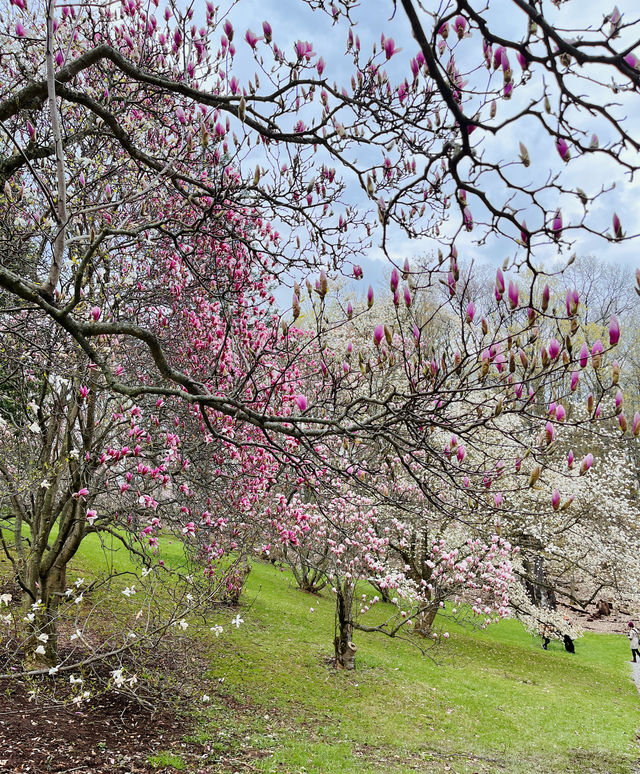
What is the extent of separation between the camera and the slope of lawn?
283 inches

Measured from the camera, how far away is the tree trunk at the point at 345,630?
11070mm

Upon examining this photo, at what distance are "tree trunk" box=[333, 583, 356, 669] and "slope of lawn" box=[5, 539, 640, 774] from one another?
31 cm

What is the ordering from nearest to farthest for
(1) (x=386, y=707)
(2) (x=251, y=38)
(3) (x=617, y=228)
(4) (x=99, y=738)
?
(3) (x=617, y=228), (2) (x=251, y=38), (4) (x=99, y=738), (1) (x=386, y=707)

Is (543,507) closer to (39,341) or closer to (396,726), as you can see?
(396,726)

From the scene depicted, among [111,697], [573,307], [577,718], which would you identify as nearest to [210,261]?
[573,307]

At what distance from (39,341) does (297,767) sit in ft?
19.4

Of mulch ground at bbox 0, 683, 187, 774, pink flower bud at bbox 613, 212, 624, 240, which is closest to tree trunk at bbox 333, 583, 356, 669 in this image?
mulch ground at bbox 0, 683, 187, 774

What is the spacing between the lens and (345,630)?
441 inches

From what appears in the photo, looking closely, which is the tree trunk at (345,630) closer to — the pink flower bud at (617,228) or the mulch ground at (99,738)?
the mulch ground at (99,738)

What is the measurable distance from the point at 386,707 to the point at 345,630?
186 centimetres

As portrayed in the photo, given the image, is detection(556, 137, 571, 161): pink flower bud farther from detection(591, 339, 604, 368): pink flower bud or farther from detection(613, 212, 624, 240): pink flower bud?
detection(591, 339, 604, 368): pink flower bud

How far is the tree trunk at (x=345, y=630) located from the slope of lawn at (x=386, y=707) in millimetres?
308

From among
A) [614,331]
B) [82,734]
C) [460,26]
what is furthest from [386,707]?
[460,26]

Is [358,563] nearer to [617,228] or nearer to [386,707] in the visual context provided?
[386,707]
